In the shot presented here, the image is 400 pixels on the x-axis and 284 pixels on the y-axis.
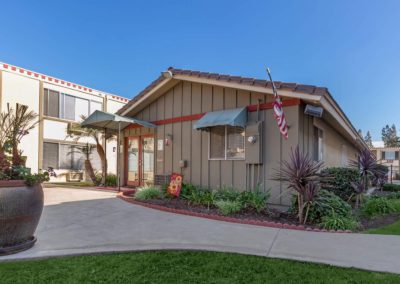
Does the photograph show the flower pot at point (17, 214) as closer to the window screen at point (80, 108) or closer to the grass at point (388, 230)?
the grass at point (388, 230)

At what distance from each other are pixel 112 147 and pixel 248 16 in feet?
37.4

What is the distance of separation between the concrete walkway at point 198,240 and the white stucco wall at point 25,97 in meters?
8.71

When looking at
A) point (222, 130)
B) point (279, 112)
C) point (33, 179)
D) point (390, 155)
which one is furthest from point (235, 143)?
point (390, 155)

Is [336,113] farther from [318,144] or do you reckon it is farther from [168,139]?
[168,139]

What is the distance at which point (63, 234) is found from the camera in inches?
192

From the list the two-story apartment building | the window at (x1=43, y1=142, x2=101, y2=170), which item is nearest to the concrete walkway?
the two-story apartment building

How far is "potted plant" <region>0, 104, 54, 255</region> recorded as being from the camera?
3.68 m

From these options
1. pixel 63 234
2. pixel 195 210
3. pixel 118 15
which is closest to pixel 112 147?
pixel 118 15

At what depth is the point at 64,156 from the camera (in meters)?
15.6

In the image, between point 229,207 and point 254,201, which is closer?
point 229,207

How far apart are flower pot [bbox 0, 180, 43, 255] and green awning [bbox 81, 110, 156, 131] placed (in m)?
6.30

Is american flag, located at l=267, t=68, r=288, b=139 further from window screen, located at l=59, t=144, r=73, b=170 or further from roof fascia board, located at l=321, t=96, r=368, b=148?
window screen, located at l=59, t=144, r=73, b=170

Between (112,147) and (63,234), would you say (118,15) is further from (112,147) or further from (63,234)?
(63,234)

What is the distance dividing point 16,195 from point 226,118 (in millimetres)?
5582
